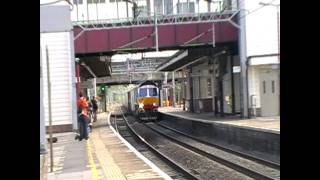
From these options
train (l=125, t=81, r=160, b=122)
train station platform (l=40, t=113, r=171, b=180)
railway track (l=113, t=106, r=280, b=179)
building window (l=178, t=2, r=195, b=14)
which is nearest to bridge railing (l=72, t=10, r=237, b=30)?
building window (l=178, t=2, r=195, b=14)

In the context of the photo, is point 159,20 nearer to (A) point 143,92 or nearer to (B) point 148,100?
(B) point 148,100

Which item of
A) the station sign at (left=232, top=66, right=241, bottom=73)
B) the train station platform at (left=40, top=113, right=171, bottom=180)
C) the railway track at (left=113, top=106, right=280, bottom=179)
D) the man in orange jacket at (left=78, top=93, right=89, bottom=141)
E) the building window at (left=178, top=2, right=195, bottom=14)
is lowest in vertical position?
the railway track at (left=113, top=106, right=280, bottom=179)

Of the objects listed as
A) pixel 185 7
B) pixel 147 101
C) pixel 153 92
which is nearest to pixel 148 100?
pixel 147 101

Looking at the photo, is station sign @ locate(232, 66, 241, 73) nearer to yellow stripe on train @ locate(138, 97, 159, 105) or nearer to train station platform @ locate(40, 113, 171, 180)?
train station platform @ locate(40, 113, 171, 180)

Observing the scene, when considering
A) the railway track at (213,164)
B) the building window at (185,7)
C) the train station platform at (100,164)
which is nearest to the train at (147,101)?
the building window at (185,7)

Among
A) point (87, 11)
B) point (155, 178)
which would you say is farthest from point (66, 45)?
point (155, 178)

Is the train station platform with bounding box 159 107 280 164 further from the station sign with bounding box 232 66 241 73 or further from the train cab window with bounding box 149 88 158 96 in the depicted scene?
the train cab window with bounding box 149 88 158 96

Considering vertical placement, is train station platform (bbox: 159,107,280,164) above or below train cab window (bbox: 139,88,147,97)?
below

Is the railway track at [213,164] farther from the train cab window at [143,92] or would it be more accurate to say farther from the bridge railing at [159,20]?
the train cab window at [143,92]

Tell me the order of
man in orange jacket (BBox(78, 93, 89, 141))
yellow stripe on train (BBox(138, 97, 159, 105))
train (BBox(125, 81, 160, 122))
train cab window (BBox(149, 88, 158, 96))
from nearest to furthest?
man in orange jacket (BBox(78, 93, 89, 141))
yellow stripe on train (BBox(138, 97, 159, 105))
train (BBox(125, 81, 160, 122))
train cab window (BBox(149, 88, 158, 96))

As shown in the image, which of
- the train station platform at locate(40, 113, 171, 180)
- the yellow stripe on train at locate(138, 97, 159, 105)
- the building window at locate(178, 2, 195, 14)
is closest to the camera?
the train station platform at locate(40, 113, 171, 180)

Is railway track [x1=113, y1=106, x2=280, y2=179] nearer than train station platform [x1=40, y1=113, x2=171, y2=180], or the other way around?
train station platform [x1=40, y1=113, x2=171, y2=180]

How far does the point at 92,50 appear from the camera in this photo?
1439 inches
